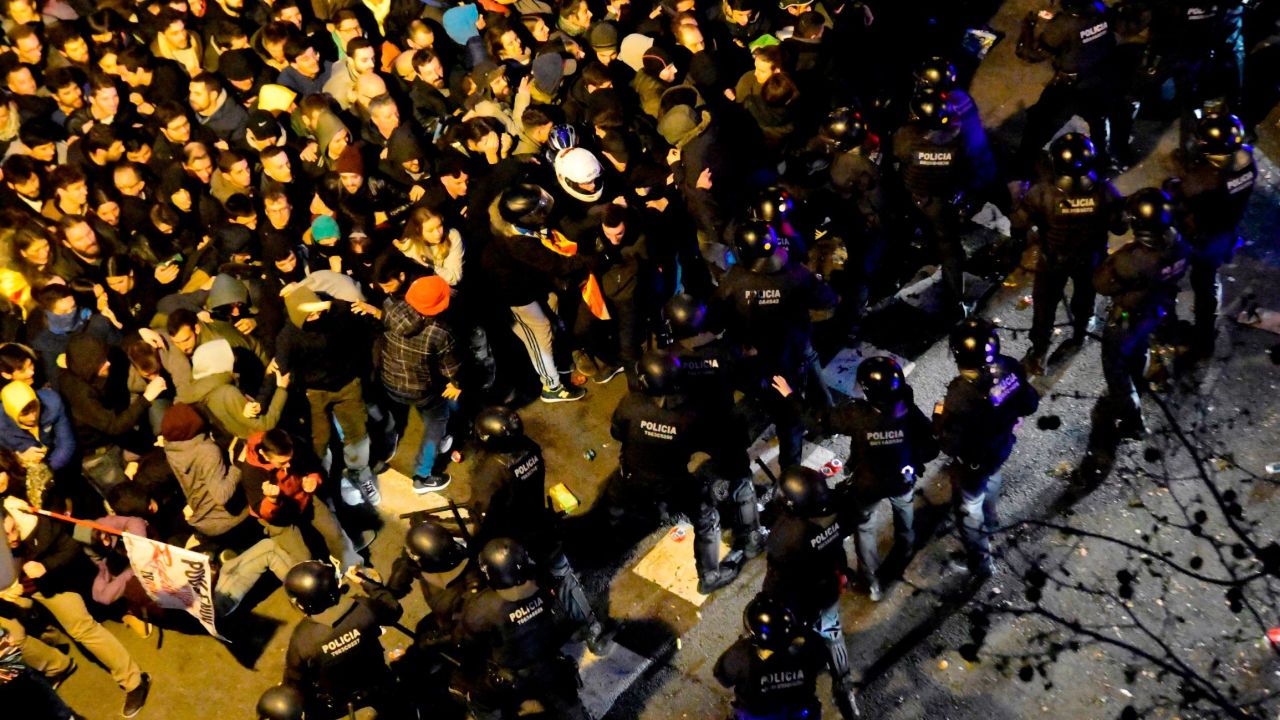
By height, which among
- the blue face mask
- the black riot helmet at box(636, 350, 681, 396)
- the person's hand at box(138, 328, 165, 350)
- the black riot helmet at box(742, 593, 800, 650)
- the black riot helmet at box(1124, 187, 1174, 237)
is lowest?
the blue face mask

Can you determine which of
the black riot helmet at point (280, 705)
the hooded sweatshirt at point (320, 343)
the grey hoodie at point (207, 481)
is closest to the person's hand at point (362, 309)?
the hooded sweatshirt at point (320, 343)

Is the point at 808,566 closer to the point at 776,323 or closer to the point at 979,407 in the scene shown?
the point at 979,407

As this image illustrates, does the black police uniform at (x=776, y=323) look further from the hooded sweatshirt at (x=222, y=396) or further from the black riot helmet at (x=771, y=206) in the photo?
the hooded sweatshirt at (x=222, y=396)

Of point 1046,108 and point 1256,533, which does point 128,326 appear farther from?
point 1256,533

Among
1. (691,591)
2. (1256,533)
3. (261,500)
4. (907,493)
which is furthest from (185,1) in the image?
(1256,533)

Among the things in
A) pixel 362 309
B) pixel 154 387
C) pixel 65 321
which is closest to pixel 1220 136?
pixel 362 309

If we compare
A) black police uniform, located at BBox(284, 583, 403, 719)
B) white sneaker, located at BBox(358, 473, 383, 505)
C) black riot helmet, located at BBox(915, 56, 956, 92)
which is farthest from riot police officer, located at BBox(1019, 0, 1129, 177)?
black police uniform, located at BBox(284, 583, 403, 719)

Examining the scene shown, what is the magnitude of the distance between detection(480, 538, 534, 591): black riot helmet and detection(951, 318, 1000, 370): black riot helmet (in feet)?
10.0

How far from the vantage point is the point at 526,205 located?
376 inches

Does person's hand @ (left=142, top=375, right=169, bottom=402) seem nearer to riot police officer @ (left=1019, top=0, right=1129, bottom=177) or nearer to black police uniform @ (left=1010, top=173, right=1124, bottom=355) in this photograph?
black police uniform @ (left=1010, top=173, right=1124, bottom=355)

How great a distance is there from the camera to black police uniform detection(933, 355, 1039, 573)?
802 centimetres

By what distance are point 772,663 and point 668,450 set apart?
1.89 m

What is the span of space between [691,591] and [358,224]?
4.08 m

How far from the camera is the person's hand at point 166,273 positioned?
10758 millimetres
